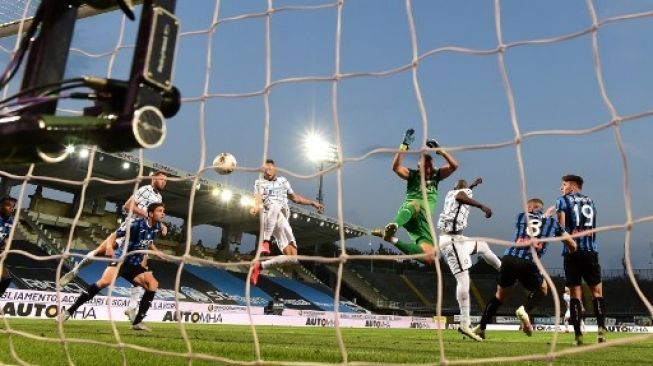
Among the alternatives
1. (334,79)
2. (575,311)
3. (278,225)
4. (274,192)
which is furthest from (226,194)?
(334,79)

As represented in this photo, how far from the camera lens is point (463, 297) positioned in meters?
6.77

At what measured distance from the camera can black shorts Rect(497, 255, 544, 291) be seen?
659 centimetres

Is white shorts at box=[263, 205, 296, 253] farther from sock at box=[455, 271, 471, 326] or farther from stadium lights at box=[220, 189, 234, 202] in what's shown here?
stadium lights at box=[220, 189, 234, 202]

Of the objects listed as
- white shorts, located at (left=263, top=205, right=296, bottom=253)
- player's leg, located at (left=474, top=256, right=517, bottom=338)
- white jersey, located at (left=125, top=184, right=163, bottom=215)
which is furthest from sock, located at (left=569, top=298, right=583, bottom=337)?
white jersey, located at (left=125, top=184, right=163, bottom=215)

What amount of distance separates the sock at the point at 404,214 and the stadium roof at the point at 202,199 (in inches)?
613

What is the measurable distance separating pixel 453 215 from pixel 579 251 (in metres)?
1.49

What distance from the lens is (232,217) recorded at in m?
31.1

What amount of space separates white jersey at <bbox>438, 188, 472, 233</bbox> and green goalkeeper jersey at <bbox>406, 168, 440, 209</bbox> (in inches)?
20.2

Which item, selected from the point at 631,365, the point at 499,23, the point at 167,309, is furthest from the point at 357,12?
the point at 167,309

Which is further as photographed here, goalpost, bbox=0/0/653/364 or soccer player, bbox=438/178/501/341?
soccer player, bbox=438/178/501/341

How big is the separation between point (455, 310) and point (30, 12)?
107 feet

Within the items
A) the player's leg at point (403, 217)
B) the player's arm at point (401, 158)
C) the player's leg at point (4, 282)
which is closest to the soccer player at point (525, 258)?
the player's leg at point (403, 217)

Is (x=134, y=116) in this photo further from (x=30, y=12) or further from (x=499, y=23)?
(x=30, y=12)

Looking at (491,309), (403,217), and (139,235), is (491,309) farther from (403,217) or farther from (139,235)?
(139,235)
